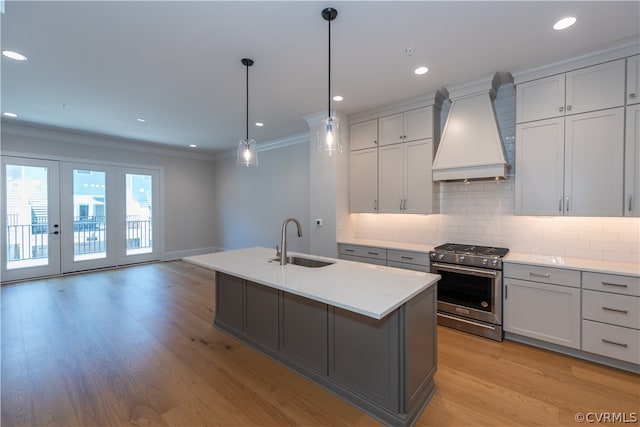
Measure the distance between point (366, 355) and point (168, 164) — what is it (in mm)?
6864

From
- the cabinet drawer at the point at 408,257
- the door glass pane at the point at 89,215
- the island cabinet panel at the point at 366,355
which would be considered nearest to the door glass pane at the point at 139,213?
the door glass pane at the point at 89,215

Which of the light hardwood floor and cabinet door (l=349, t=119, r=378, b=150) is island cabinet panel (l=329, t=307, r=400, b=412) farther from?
cabinet door (l=349, t=119, r=378, b=150)

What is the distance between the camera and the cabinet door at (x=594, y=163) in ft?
8.30

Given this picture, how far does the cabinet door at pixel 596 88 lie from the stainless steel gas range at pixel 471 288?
1594 mm

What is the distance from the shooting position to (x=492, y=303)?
295 centimetres

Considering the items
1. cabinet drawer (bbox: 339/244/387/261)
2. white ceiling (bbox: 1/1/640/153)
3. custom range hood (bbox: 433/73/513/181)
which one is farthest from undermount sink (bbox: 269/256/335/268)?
white ceiling (bbox: 1/1/640/153)

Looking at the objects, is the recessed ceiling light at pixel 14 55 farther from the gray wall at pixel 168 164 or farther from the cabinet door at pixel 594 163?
the cabinet door at pixel 594 163

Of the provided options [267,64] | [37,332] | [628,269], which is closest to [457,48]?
[267,64]

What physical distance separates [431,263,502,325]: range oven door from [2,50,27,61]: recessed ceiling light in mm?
4700

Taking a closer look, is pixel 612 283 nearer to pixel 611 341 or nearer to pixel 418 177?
pixel 611 341

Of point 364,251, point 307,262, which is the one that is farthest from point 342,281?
point 364,251

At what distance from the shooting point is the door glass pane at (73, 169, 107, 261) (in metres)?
5.72

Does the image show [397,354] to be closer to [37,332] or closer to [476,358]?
[476,358]

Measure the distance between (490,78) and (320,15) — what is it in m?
2.06
